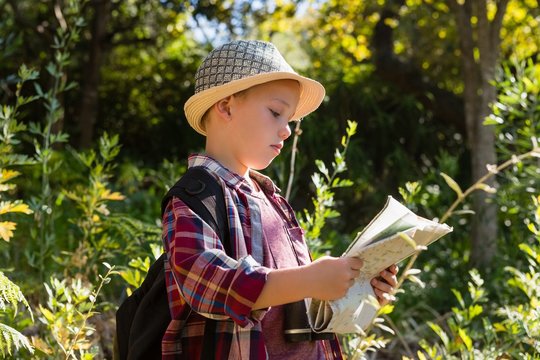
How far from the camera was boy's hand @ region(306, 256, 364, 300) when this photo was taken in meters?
1.75

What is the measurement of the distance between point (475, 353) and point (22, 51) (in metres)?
6.78

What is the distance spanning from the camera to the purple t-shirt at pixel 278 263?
2.02m

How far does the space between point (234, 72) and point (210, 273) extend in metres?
0.57

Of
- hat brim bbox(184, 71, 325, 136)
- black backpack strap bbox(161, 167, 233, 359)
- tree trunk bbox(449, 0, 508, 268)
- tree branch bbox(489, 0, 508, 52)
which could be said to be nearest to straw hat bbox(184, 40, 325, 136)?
hat brim bbox(184, 71, 325, 136)

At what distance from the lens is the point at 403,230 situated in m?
1.78

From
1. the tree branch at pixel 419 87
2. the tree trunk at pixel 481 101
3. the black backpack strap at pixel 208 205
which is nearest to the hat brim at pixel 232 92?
the black backpack strap at pixel 208 205

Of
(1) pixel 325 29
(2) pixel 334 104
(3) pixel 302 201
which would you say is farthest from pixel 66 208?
(1) pixel 325 29

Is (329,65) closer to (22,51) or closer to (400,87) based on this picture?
(400,87)

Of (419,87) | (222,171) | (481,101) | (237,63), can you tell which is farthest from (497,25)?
(222,171)

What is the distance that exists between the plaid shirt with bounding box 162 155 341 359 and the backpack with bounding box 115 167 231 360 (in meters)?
0.02

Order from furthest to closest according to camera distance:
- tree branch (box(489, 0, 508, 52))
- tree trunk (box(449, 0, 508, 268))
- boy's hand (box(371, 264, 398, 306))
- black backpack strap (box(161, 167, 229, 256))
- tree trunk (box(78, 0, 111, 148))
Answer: tree trunk (box(78, 0, 111, 148)) → tree branch (box(489, 0, 508, 52)) → tree trunk (box(449, 0, 508, 268)) → boy's hand (box(371, 264, 398, 306)) → black backpack strap (box(161, 167, 229, 256))

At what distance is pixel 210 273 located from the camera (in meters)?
1.78

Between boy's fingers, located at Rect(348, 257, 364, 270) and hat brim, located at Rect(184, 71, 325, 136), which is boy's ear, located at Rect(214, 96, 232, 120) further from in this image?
boy's fingers, located at Rect(348, 257, 364, 270)

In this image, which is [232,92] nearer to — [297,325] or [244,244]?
[244,244]
